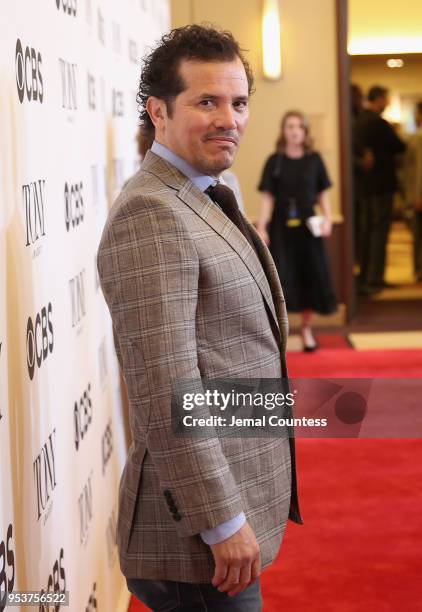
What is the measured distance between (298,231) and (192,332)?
5.40m

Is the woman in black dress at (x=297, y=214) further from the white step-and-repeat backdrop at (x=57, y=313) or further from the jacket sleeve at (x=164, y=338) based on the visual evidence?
the jacket sleeve at (x=164, y=338)

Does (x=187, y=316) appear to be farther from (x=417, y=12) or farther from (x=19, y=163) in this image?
(x=417, y=12)

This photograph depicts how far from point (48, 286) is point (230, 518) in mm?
732

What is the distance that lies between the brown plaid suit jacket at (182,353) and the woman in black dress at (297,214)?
5.12 meters

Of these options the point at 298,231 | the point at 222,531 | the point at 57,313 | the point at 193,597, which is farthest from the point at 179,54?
the point at 298,231

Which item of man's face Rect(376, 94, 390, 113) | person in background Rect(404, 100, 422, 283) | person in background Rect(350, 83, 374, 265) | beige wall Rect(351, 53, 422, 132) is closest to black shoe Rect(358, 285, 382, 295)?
person in background Rect(350, 83, 374, 265)

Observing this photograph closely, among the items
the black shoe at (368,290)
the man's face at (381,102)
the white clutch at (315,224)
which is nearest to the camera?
the white clutch at (315,224)

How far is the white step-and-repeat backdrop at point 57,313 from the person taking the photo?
176 centimetres

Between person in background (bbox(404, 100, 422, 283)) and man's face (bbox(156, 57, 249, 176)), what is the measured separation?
8384 mm

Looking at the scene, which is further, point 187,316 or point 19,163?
point 19,163

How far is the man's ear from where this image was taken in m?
1.81

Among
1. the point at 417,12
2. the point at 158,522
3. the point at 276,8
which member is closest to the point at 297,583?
the point at 158,522

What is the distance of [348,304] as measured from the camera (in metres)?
8.09

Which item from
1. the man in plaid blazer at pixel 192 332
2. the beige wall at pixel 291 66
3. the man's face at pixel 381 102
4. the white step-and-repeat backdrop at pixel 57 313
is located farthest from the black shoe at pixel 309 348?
the man in plaid blazer at pixel 192 332
